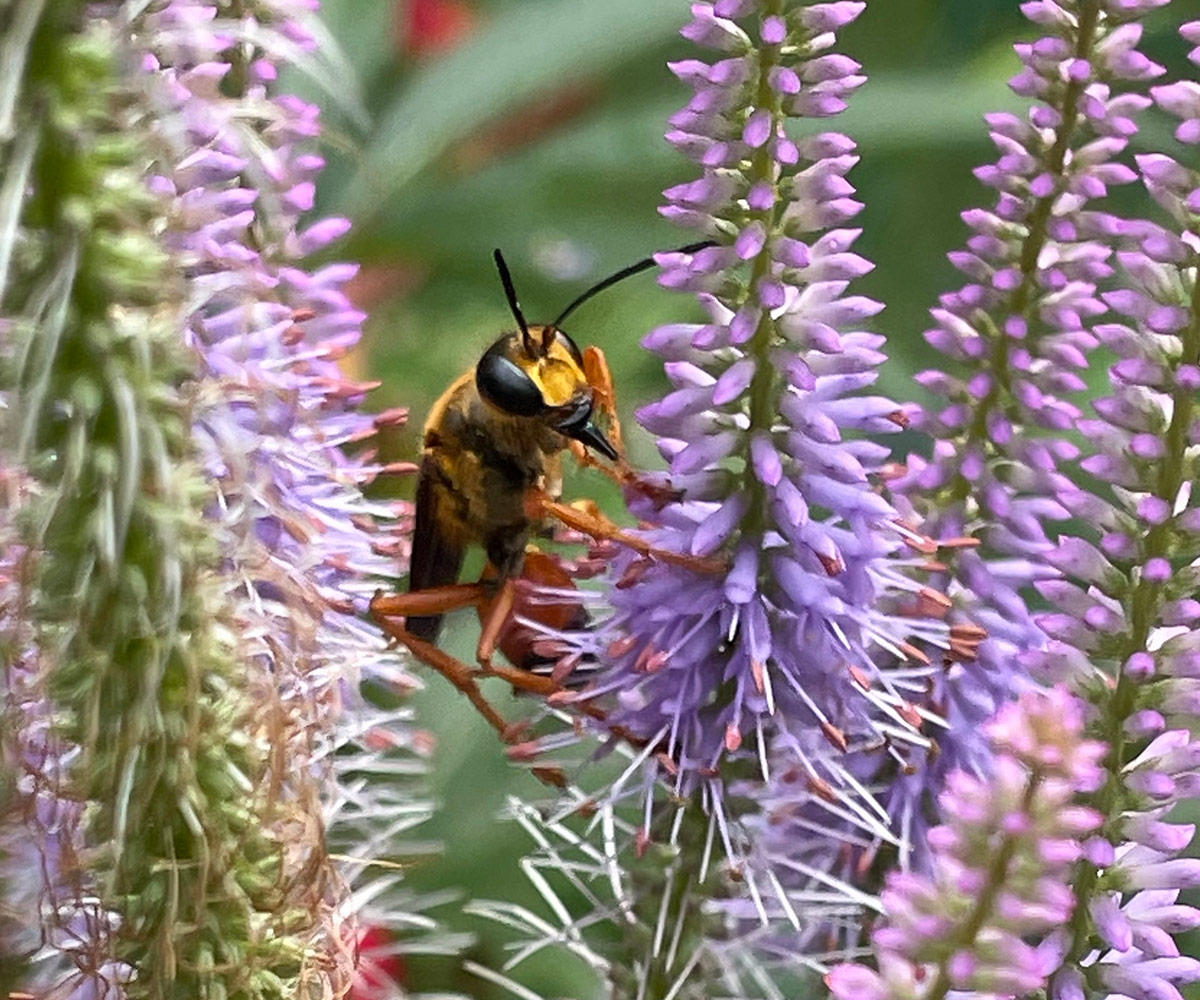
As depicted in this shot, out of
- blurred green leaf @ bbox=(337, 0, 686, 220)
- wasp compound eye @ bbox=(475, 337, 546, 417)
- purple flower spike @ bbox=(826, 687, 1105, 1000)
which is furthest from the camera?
blurred green leaf @ bbox=(337, 0, 686, 220)

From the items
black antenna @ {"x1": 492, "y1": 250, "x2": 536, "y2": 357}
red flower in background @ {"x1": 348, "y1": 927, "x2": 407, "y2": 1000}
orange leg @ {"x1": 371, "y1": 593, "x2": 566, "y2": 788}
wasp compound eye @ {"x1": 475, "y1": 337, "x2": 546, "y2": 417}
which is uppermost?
black antenna @ {"x1": 492, "y1": 250, "x2": 536, "y2": 357}

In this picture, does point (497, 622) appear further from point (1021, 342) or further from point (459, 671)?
point (1021, 342)

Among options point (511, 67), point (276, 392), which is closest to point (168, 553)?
point (276, 392)

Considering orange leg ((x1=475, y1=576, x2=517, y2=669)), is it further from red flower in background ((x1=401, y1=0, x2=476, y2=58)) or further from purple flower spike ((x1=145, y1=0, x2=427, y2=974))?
red flower in background ((x1=401, y1=0, x2=476, y2=58))

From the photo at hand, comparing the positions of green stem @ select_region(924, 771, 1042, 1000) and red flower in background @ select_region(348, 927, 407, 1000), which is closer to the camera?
green stem @ select_region(924, 771, 1042, 1000)

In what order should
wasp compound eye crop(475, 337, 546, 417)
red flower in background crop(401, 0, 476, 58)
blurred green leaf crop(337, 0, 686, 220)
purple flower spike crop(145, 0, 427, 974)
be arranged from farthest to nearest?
red flower in background crop(401, 0, 476, 58) < blurred green leaf crop(337, 0, 686, 220) < wasp compound eye crop(475, 337, 546, 417) < purple flower spike crop(145, 0, 427, 974)

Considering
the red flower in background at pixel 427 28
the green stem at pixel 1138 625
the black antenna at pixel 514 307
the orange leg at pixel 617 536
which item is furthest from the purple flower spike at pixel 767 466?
the red flower in background at pixel 427 28

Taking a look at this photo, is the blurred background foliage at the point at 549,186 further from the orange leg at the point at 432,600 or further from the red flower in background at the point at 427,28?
the orange leg at the point at 432,600

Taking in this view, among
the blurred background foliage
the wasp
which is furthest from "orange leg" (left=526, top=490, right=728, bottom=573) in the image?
the blurred background foliage
